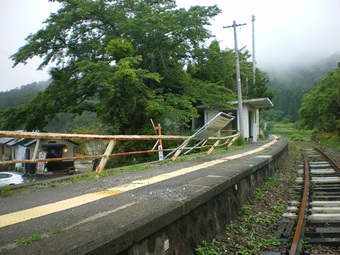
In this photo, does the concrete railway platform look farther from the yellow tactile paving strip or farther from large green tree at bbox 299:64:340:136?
large green tree at bbox 299:64:340:136

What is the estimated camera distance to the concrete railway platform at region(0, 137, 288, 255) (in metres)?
2.46

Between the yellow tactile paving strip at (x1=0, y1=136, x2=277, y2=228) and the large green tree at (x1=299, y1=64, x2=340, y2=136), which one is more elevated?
the large green tree at (x1=299, y1=64, x2=340, y2=136)

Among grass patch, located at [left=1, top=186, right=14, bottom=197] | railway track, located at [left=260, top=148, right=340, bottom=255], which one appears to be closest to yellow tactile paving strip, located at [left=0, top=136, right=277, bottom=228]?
grass patch, located at [left=1, top=186, right=14, bottom=197]

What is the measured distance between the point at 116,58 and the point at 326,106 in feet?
82.0

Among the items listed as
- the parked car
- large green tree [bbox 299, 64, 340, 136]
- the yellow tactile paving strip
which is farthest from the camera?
large green tree [bbox 299, 64, 340, 136]

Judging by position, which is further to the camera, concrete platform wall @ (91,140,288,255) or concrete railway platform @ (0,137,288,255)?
concrete platform wall @ (91,140,288,255)

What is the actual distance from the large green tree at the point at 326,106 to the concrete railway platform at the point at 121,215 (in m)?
30.0

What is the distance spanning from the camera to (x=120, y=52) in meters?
17.4

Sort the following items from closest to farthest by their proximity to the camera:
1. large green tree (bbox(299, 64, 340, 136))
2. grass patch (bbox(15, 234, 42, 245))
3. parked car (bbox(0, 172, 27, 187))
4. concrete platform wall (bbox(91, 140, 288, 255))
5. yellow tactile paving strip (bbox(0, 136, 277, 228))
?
grass patch (bbox(15, 234, 42, 245))
concrete platform wall (bbox(91, 140, 288, 255))
yellow tactile paving strip (bbox(0, 136, 277, 228))
parked car (bbox(0, 172, 27, 187))
large green tree (bbox(299, 64, 340, 136))

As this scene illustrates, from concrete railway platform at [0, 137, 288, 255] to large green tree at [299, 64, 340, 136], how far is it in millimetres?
29963

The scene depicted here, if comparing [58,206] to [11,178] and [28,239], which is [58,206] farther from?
[11,178]

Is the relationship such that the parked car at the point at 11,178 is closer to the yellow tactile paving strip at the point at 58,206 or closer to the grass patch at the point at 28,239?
the yellow tactile paving strip at the point at 58,206

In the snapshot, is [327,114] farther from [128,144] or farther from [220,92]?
[128,144]

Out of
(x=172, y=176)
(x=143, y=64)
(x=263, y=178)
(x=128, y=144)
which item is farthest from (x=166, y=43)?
(x=172, y=176)
